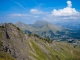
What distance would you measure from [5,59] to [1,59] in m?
5.53

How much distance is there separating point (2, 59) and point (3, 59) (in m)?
1.19

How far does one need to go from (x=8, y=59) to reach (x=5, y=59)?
15.7 ft

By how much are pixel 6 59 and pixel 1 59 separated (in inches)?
292

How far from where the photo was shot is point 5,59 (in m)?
175

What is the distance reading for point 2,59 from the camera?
17175 cm

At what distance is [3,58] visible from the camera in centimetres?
17550

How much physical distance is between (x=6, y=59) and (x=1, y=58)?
6398 millimetres

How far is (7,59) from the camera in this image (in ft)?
584

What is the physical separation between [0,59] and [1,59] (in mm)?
1625

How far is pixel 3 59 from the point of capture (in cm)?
17225

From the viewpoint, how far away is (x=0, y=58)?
173m

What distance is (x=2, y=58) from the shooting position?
17450cm

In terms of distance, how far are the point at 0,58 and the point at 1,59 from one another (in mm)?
2884

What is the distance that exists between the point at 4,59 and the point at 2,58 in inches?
125
